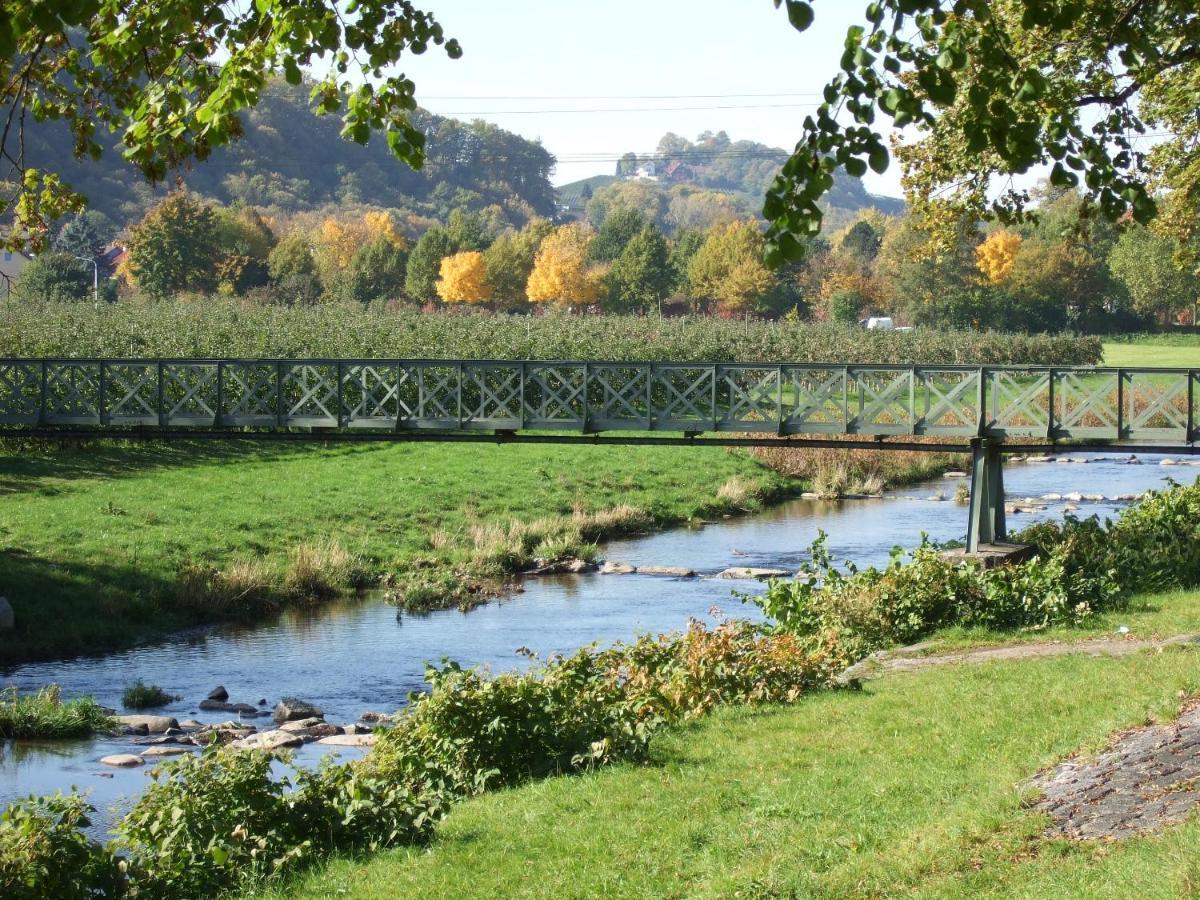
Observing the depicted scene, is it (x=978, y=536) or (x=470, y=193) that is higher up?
(x=470, y=193)

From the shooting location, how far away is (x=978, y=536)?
73.8 ft

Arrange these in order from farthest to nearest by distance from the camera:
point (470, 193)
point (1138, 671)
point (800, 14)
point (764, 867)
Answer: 1. point (470, 193)
2. point (1138, 671)
3. point (764, 867)
4. point (800, 14)

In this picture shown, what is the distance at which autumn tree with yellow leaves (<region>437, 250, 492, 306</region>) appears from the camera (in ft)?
343

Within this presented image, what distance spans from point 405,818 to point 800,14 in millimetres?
6432

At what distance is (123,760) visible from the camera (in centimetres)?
1653

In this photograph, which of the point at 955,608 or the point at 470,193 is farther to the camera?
the point at 470,193

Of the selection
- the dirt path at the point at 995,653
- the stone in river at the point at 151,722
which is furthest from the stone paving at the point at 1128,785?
the stone in river at the point at 151,722

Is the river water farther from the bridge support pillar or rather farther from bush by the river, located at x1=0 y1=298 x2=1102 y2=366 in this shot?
bush by the river, located at x1=0 y1=298 x2=1102 y2=366

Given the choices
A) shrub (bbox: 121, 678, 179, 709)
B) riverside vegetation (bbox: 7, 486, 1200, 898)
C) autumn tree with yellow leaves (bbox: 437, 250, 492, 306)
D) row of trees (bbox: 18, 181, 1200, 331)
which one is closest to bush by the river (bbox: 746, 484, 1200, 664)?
riverside vegetation (bbox: 7, 486, 1200, 898)

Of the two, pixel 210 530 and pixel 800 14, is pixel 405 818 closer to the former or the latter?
pixel 800 14

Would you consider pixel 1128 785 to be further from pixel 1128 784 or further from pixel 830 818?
pixel 830 818

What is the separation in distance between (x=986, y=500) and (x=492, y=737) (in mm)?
13227

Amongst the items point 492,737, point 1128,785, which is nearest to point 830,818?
point 1128,785

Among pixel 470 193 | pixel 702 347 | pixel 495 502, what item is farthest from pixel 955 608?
pixel 470 193
